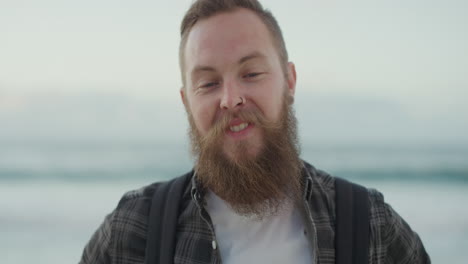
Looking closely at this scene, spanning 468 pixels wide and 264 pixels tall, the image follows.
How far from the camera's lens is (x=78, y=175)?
12.8 meters

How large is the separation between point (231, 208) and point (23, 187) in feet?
36.5

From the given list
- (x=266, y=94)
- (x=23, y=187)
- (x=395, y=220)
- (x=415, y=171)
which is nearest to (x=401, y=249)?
(x=395, y=220)

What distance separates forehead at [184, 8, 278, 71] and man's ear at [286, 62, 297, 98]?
178 mm

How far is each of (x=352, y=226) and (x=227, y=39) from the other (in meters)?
0.88

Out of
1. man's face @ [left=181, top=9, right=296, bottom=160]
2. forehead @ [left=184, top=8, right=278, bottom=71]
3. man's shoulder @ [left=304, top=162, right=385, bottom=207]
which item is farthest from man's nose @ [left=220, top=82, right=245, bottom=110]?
man's shoulder @ [left=304, top=162, right=385, bottom=207]

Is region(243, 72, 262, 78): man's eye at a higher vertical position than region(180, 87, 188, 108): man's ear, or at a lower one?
higher

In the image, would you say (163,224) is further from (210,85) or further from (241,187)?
(210,85)

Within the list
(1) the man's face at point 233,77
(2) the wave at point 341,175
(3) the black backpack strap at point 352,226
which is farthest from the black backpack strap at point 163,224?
(2) the wave at point 341,175

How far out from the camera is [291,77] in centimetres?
218

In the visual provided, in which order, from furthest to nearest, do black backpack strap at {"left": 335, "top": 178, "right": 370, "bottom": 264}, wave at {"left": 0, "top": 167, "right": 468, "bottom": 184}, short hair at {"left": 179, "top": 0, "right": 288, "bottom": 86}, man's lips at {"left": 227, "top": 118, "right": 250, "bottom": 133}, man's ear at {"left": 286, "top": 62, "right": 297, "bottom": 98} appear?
wave at {"left": 0, "top": 167, "right": 468, "bottom": 184} < man's ear at {"left": 286, "top": 62, "right": 297, "bottom": 98} < short hair at {"left": 179, "top": 0, "right": 288, "bottom": 86} < man's lips at {"left": 227, "top": 118, "right": 250, "bottom": 133} < black backpack strap at {"left": 335, "top": 178, "right": 370, "bottom": 264}

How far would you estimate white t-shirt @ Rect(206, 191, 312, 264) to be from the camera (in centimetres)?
178

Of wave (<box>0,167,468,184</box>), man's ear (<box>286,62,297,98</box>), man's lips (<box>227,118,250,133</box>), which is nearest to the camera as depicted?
man's lips (<box>227,118,250,133</box>)

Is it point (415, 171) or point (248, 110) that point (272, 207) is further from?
point (415, 171)

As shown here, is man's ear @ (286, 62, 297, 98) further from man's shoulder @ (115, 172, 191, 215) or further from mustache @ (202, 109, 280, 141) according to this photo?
man's shoulder @ (115, 172, 191, 215)
